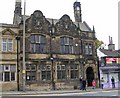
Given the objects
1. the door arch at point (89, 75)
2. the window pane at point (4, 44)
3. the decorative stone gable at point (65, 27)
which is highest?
the decorative stone gable at point (65, 27)

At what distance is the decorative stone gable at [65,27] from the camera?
1547 inches

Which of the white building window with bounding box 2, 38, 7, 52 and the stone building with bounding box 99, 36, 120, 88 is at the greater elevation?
the white building window with bounding box 2, 38, 7, 52

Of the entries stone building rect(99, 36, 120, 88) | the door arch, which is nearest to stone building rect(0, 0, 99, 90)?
the door arch

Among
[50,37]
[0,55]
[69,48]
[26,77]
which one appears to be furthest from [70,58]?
[0,55]

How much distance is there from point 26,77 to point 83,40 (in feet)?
35.9

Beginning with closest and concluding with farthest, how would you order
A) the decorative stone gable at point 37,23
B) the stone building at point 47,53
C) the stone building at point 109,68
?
the stone building at point 47,53
the decorative stone gable at point 37,23
the stone building at point 109,68

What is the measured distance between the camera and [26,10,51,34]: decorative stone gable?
120 feet

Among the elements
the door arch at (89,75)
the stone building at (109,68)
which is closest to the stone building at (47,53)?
the door arch at (89,75)

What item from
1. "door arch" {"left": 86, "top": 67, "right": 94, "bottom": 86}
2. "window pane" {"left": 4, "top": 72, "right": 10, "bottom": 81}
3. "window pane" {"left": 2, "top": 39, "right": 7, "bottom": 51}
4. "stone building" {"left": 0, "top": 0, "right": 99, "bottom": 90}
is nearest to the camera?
"window pane" {"left": 4, "top": 72, "right": 10, "bottom": 81}

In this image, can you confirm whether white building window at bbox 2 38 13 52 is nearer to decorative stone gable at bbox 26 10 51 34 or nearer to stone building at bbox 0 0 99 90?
stone building at bbox 0 0 99 90

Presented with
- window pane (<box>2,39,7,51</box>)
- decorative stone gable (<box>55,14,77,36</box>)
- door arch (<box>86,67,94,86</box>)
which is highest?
decorative stone gable (<box>55,14,77,36</box>)

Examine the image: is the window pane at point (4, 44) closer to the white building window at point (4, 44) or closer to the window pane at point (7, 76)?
the white building window at point (4, 44)

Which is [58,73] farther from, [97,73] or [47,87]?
[97,73]

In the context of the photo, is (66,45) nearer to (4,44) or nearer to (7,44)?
(7,44)
